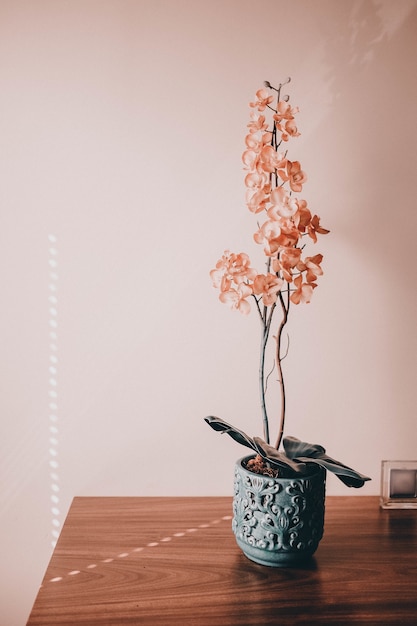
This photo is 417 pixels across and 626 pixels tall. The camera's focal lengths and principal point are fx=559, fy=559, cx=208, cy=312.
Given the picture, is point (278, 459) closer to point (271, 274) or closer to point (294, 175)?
point (271, 274)

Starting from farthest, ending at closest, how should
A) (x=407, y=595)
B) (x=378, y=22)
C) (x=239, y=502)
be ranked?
(x=378, y=22) → (x=239, y=502) → (x=407, y=595)

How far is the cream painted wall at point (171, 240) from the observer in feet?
4.24

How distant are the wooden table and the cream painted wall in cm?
17

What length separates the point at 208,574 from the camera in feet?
3.24

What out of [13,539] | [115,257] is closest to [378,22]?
[115,257]

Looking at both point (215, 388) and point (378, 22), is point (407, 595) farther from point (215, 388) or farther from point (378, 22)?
point (378, 22)

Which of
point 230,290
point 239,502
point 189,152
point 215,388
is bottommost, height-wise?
point 239,502

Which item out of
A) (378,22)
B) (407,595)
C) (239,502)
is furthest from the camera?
(378,22)

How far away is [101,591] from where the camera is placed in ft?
3.08

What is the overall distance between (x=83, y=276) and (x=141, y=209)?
0.68 feet

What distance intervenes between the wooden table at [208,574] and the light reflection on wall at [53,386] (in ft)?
0.35

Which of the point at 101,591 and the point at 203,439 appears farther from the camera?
the point at 203,439

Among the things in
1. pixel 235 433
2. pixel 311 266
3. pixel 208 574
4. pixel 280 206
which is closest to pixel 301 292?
pixel 311 266

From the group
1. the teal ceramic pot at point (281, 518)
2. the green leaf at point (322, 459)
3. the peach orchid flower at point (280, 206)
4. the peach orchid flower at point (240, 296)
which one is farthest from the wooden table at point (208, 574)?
the peach orchid flower at point (280, 206)
